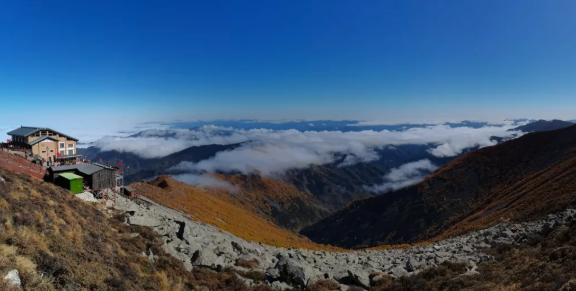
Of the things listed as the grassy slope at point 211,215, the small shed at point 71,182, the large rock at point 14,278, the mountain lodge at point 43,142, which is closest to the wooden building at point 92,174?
the small shed at point 71,182

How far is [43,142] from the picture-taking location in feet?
151

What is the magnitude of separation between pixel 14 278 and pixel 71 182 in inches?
872

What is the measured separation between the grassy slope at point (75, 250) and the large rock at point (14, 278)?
0.15 meters

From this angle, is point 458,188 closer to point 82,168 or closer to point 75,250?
point 82,168

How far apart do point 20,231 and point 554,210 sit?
40.6 metres

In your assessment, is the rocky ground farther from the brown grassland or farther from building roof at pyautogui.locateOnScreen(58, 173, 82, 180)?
building roof at pyautogui.locateOnScreen(58, 173, 82, 180)

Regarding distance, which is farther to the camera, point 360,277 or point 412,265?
point 412,265

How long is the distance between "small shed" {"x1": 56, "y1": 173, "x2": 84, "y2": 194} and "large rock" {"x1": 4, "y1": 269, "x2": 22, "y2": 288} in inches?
854

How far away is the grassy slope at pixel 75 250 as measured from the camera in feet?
35.2

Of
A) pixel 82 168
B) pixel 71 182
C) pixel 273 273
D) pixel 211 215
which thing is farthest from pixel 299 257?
pixel 211 215

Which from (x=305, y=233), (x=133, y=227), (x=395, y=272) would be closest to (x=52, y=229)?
(x=133, y=227)

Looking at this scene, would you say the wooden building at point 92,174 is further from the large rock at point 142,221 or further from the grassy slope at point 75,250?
the large rock at point 142,221

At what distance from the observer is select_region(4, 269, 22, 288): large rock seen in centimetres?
889

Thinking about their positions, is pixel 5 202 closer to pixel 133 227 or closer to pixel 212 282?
pixel 133 227
